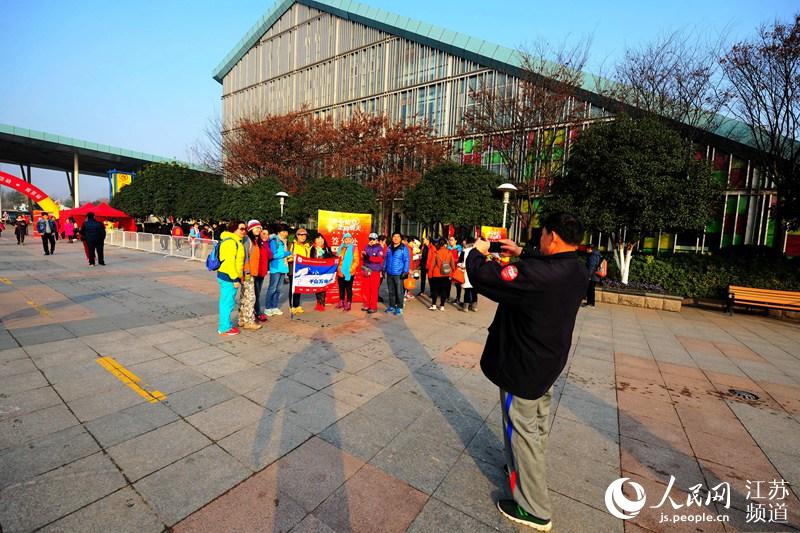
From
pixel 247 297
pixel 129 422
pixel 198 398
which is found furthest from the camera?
pixel 247 297

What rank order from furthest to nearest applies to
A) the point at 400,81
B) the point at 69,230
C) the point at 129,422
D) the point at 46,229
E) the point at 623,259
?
the point at 400,81 < the point at 69,230 < the point at 46,229 < the point at 623,259 < the point at 129,422

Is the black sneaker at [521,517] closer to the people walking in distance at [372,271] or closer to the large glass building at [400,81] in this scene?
the people walking in distance at [372,271]

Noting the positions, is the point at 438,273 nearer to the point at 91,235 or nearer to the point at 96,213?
the point at 91,235

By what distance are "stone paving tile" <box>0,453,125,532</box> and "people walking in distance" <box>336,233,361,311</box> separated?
5.71 meters

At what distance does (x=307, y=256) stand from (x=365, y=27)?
122 ft

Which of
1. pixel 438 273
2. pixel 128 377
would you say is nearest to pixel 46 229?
pixel 128 377

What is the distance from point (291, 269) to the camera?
26.6 ft

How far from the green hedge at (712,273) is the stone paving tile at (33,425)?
47.0ft

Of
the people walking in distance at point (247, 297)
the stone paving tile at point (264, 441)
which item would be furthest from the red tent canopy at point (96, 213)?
the stone paving tile at point (264, 441)

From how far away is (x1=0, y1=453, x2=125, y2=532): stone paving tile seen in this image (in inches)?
85.4

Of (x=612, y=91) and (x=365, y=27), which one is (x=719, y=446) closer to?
(x=612, y=91)

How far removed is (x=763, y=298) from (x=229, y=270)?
1362 centimetres

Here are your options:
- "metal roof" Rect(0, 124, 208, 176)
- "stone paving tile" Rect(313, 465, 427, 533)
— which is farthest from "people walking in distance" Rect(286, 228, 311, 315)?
"metal roof" Rect(0, 124, 208, 176)

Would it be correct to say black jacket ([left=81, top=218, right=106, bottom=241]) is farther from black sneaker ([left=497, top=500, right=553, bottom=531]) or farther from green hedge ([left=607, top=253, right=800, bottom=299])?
green hedge ([left=607, top=253, right=800, bottom=299])
